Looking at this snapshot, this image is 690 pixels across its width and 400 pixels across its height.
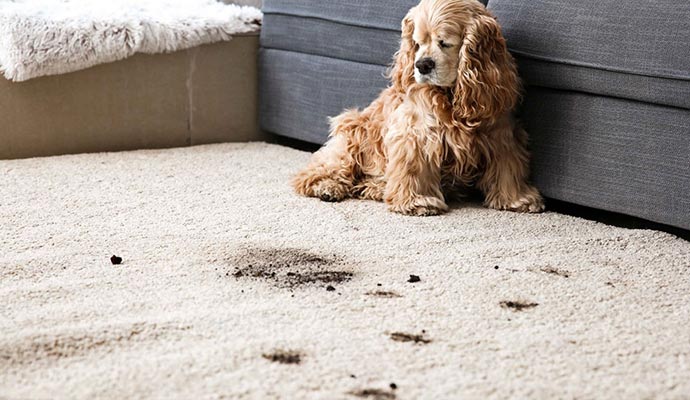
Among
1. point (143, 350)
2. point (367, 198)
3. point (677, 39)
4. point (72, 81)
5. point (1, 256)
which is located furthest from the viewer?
point (72, 81)

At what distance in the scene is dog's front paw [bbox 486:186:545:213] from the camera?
2.48 meters

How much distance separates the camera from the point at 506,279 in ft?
6.30

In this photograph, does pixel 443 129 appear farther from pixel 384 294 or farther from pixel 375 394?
pixel 375 394

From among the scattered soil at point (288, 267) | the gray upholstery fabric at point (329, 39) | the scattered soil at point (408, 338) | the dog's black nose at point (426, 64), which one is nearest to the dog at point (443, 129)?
the dog's black nose at point (426, 64)

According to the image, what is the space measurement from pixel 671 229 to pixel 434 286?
82 centimetres

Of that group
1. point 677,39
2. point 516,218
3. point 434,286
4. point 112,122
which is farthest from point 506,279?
point 112,122

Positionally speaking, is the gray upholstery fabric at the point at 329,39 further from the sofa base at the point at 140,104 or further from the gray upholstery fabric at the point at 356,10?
the sofa base at the point at 140,104

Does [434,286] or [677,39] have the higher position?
[677,39]

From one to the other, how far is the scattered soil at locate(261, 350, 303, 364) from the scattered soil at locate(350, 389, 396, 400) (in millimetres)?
146

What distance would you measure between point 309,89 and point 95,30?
76 cm

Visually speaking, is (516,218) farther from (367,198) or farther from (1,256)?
(1,256)

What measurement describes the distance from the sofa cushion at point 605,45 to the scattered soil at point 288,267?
846 millimetres


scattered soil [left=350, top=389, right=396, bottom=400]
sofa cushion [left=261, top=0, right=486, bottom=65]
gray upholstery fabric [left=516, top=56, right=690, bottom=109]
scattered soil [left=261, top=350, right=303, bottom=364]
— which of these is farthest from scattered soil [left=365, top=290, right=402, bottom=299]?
sofa cushion [left=261, top=0, right=486, bottom=65]

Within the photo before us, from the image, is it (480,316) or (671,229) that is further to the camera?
(671,229)
